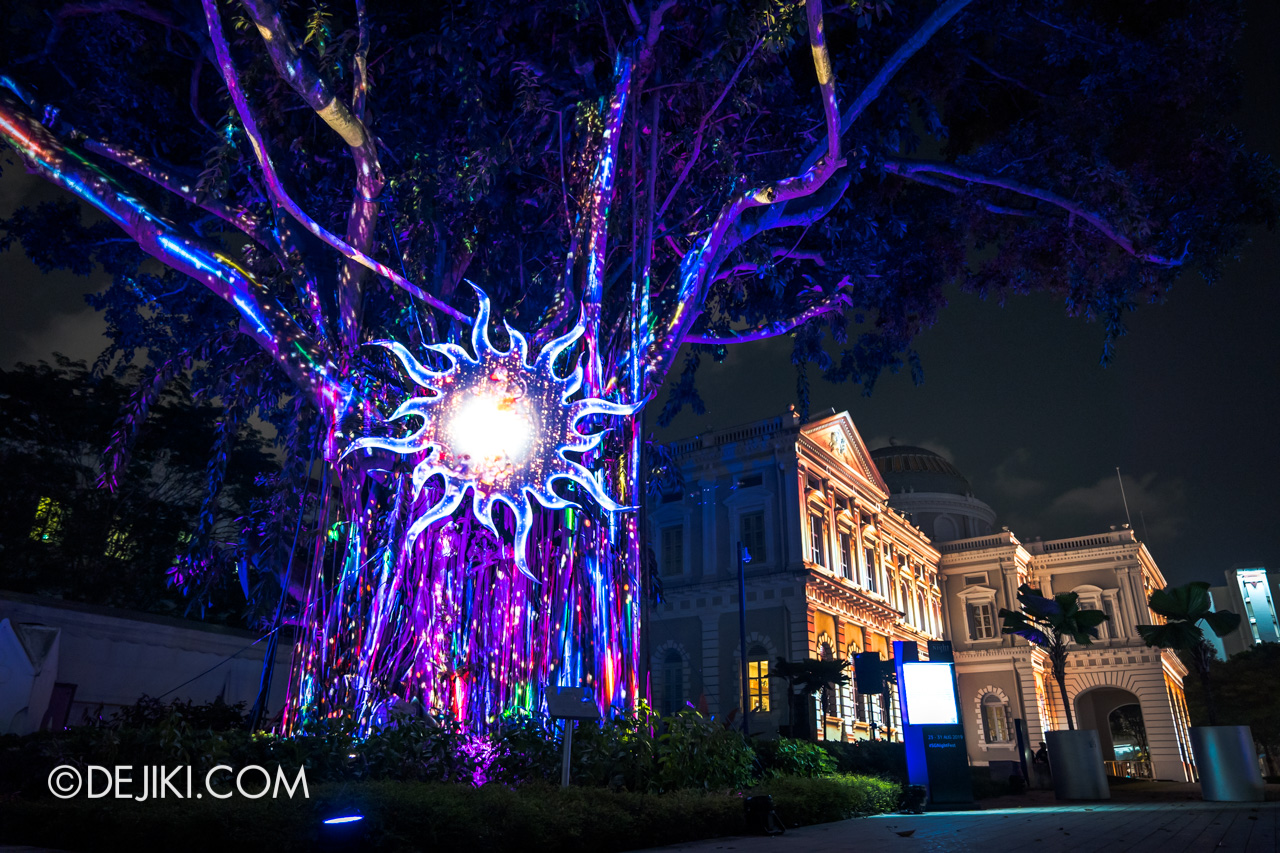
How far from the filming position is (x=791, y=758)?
1034cm

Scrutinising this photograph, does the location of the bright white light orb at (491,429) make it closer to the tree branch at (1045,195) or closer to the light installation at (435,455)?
the light installation at (435,455)

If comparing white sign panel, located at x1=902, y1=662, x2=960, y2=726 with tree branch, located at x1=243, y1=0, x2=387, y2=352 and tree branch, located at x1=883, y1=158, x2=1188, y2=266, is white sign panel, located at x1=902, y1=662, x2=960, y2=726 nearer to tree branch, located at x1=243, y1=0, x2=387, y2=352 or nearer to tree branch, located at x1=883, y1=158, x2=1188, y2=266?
tree branch, located at x1=883, y1=158, x2=1188, y2=266

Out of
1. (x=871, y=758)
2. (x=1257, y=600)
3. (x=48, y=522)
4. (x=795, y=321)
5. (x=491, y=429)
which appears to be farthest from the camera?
(x=1257, y=600)

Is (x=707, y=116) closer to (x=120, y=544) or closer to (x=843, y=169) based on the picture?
(x=843, y=169)

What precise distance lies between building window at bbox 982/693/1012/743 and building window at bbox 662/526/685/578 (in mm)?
20416

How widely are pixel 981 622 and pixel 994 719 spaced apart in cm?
505

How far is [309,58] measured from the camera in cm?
768

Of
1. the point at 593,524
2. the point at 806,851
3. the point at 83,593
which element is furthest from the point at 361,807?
the point at 83,593

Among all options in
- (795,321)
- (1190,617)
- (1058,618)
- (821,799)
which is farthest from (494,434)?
(1058,618)

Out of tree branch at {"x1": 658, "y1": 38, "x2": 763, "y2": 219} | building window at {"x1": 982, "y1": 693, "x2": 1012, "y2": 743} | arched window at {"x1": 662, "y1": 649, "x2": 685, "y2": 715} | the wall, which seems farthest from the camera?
building window at {"x1": 982, "y1": 693, "x2": 1012, "y2": 743}

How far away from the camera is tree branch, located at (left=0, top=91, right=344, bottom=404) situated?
793cm

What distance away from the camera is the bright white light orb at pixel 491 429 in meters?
7.51

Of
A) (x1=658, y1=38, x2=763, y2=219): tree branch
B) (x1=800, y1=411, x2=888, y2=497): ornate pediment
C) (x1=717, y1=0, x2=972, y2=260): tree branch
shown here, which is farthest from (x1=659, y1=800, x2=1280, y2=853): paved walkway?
(x1=800, y1=411, x2=888, y2=497): ornate pediment

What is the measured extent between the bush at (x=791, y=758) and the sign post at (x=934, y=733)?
1.41m
